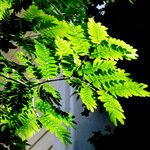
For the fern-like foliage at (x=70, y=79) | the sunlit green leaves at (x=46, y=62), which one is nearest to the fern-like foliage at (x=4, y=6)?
the fern-like foliage at (x=70, y=79)

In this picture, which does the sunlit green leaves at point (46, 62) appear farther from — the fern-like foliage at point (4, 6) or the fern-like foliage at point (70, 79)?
the fern-like foliage at point (4, 6)

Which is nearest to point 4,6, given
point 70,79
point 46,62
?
point 46,62

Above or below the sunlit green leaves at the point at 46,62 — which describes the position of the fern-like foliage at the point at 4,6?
above

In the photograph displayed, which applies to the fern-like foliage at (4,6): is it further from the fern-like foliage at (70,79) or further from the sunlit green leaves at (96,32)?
the sunlit green leaves at (96,32)

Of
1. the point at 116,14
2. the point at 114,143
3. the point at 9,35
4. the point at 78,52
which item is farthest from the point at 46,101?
the point at 114,143

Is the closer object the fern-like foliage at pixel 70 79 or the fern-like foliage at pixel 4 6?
the fern-like foliage at pixel 70 79

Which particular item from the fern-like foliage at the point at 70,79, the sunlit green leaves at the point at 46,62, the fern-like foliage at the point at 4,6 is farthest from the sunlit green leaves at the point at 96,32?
the fern-like foliage at the point at 4,6

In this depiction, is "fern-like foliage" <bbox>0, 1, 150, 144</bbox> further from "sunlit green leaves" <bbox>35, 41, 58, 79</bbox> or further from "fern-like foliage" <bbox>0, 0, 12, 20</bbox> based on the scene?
"fern-like foliage" <bbox>0, 0, 12, 20</bbox>

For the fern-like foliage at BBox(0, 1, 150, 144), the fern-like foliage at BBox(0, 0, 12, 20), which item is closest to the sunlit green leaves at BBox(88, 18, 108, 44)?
the fern-like foliage at BBox(0, 1, 150, 144)

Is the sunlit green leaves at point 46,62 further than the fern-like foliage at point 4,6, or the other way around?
the fern-like foliage at point 4,6

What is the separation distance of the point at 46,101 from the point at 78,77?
178mm

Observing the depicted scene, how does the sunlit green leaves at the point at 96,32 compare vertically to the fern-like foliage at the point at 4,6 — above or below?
below

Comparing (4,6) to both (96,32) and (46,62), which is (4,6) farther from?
(96,32)

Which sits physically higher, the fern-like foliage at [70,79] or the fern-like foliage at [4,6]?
the fern-like foliage at [4,6]
